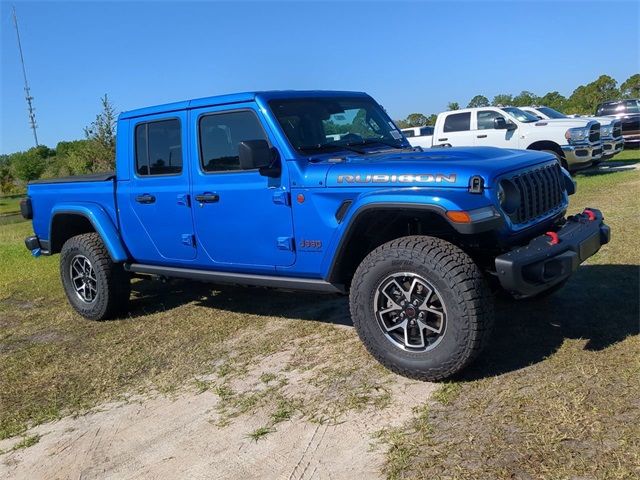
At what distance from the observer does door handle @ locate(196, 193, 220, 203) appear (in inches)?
179

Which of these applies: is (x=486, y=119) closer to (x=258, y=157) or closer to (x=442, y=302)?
(x=258, y=157)

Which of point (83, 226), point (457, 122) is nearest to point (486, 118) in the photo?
point (457, 122)

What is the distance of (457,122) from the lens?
14.4 meters

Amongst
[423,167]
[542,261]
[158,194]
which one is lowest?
[542,261]

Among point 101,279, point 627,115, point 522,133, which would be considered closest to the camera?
point 101,279

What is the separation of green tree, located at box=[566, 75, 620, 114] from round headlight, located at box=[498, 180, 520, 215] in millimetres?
31906

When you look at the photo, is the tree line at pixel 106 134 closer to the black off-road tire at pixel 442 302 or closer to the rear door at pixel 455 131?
the rear door at pixel 455 131

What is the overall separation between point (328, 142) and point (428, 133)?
495 inches

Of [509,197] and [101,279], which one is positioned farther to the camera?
[101,279]

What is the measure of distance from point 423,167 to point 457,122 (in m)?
11.4

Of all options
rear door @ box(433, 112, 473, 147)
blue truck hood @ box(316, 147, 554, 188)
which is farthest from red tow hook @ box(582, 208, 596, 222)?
rear door @ box(433, 112, 473, 147)

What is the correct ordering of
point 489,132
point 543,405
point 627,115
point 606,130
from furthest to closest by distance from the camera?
point 627,115, point 606,130, point 489,132, point 543,405

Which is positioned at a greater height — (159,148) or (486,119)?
(486,119)

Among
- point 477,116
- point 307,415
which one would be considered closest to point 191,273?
point 307,415
